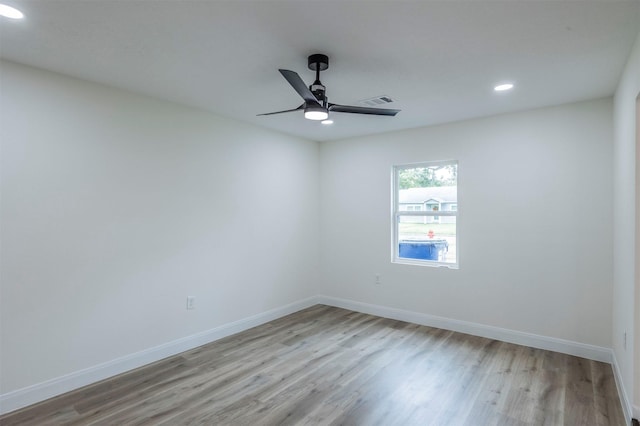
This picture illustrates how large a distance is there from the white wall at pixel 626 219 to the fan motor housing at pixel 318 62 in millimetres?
1965

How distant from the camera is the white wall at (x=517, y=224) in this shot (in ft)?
11.0

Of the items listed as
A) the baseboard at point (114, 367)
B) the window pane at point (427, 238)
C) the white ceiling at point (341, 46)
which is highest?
the white ceiling at point (341, 46)

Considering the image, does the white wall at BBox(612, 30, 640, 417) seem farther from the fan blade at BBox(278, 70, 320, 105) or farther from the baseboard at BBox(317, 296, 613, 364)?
the fan blade at BBox(278, 70, 320, 105)

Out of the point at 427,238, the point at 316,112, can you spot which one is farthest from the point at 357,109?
the point at 427,238

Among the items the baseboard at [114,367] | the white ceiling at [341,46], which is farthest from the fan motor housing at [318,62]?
the baseboard at [114,367]

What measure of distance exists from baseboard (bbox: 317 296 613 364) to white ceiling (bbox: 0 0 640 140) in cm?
248

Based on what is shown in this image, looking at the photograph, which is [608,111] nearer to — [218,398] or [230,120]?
[230,120]

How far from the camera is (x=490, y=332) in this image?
12.9 ft

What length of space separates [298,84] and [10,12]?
5.49 feet

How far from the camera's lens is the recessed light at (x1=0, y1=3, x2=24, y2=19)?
74.2 inches

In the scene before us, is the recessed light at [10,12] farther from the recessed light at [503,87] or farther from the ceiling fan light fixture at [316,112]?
the recessed light at [503,87]

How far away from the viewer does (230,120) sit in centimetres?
409

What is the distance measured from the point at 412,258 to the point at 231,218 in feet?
8.17

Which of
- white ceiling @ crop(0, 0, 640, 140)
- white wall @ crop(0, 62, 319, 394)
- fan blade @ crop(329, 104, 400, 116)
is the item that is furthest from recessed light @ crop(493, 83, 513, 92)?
white wall @ crop(0, 62, 319, 394)
